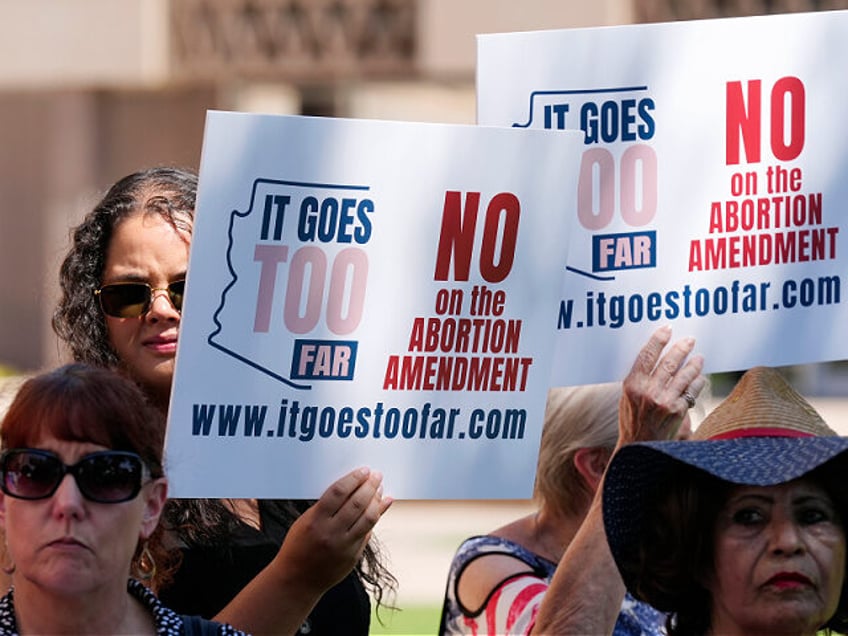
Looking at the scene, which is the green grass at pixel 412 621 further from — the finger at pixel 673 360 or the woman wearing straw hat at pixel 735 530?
the woman wearing straw hat at pixel 735 530

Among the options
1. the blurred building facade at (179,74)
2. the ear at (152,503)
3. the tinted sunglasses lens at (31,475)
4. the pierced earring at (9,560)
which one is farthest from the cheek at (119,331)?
the blurred building facade at (179,74)

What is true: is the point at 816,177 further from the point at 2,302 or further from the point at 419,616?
the point at 2,302

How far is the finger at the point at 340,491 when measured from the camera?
3.26 metres

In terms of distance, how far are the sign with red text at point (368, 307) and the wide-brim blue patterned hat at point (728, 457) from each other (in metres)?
0.40

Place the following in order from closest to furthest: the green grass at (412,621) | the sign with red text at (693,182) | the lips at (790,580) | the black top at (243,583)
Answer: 1. the lips at (790,580)
2. the black top at (243,583)
3. the sign with red text at (693,182)
4. the green grass at (412,621)

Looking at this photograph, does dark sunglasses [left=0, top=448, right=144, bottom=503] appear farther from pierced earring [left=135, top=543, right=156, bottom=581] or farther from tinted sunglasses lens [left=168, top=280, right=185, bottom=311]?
tinted sunglasses lens [left=168, top=280, right=185, bottom=311]

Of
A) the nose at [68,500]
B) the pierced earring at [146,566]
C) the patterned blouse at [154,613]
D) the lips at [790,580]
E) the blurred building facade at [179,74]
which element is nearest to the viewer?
the nose at [68,500]

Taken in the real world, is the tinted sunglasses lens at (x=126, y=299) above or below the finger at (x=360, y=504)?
above

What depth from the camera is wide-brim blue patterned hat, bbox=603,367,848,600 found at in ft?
9.92

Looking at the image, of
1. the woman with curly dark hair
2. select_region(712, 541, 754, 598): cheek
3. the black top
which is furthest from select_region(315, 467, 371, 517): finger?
select_region(712, 541, 754, 598): cheek

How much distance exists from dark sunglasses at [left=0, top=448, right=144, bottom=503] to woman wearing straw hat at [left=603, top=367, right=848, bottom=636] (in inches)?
32.4

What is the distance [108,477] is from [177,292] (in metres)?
0.86

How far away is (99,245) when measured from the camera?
376 centimetres

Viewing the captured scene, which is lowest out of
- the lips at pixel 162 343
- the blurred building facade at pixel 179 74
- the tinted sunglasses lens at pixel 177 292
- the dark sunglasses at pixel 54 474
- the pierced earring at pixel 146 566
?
the pierced earring at pixel 146 566
